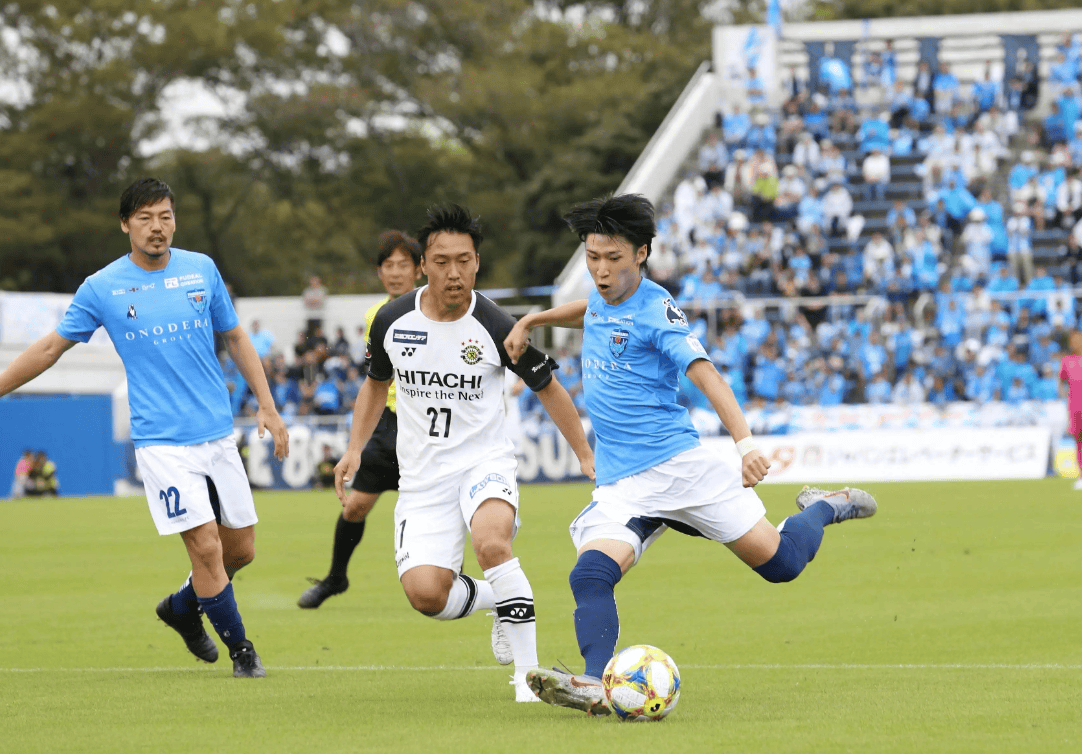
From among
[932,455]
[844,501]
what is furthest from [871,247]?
[844,501]

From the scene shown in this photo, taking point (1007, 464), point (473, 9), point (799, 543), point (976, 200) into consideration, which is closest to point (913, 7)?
point (473, 9)

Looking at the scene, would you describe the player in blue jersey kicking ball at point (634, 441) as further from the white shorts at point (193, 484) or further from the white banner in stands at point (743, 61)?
the white banner in stands at point (743, 61)

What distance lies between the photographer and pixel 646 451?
6727 mm

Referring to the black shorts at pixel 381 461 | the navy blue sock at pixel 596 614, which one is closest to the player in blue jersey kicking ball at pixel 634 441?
the navy blue sock at pixel 596 614

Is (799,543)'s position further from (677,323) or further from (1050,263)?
(1050,263)

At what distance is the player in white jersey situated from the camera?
6.94 meters

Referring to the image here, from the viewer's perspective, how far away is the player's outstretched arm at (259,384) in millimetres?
7832

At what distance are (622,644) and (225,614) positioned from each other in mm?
2238

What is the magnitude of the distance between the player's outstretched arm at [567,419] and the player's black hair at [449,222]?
748mm

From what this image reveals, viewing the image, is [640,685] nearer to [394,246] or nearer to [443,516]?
[443,516]

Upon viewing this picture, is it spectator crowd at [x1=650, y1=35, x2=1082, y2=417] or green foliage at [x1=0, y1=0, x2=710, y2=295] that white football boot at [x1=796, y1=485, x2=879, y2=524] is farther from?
green foliage at [x1=0, y1=0, x2=710, y2=295]

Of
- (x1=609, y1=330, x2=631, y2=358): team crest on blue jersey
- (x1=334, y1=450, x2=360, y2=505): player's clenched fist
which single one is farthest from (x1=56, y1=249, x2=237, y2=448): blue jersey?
(x1=609, y1=330, x2=631, y2=358): team crest on blue jersey

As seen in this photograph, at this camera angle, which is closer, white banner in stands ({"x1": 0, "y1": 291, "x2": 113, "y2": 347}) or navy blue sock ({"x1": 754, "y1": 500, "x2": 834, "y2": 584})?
navy blue sock ({"x1": 754, "y1": 500, "x2": 834, "y2": 584})

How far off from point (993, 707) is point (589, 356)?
2244 mm
